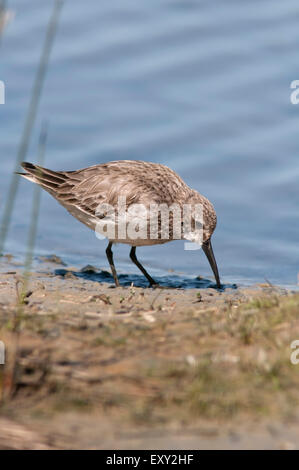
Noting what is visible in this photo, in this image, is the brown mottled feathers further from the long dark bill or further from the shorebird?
the long dark bill

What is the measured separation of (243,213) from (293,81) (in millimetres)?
2803

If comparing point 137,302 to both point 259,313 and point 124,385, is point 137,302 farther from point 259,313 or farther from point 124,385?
point 124,385

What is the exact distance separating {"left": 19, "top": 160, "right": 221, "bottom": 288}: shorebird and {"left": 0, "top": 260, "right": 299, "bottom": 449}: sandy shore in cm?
344

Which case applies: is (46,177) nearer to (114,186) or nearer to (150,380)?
(114,186)

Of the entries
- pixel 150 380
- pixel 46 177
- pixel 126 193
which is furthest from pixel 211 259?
pixel 150 380

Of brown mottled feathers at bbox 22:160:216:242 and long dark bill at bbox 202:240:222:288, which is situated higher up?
brown mottled feathers at bbox 22:160:216:242

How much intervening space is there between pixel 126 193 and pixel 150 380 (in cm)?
483

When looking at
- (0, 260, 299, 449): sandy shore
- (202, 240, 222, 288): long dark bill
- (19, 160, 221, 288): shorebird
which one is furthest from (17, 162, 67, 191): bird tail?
(0, 260, 299, 449): sandy shore

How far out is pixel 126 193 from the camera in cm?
920

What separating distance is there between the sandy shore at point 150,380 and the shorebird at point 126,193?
11.3 ft

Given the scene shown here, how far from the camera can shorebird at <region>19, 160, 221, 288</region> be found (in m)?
9.19

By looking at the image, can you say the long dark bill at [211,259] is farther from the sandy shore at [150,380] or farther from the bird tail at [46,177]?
the sandy shore at [150,380]
